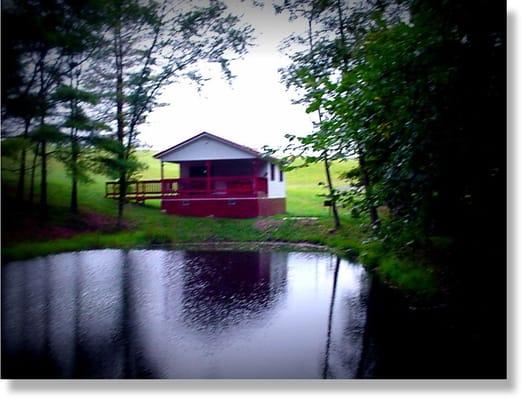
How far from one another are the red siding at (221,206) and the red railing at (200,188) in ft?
0.13

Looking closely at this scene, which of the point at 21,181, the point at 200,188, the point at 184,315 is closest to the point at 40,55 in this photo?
the point at 21,181

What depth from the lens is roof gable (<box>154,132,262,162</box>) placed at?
2.47 metres

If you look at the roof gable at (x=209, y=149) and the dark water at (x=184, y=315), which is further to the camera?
the roof gable at (x=209, y=149)

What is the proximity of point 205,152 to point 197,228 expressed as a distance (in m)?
0.50

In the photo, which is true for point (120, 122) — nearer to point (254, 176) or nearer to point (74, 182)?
point (74, 182)

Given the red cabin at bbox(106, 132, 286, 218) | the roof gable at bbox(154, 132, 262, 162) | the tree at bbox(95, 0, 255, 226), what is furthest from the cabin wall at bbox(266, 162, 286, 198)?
the tree at bbox(95, 0, 255, 226)

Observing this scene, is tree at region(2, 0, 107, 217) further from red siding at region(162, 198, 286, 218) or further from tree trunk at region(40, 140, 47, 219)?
red siding at region(162, 198, 286, 218)

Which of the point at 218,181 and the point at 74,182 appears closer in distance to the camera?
the point at 74,182

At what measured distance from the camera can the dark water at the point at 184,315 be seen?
192 cm

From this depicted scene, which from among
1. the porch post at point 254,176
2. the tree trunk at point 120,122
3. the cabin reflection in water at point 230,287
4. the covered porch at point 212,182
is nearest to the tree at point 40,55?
the tree trunk at point 120,122

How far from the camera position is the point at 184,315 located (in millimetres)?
2135

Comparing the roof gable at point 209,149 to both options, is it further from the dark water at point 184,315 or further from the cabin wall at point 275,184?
the dark water at point 184,315

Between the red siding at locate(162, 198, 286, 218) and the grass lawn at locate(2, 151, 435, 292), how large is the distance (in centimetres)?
5
